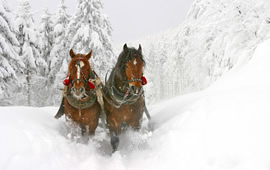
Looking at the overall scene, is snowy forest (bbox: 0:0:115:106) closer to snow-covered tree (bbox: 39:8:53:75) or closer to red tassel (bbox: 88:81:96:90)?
snow-covered tree (bbox: 39:8:53:75)

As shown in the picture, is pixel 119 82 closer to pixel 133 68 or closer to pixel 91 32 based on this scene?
pixel 133 68

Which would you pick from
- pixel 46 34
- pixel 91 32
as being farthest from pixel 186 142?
pixel 46 34

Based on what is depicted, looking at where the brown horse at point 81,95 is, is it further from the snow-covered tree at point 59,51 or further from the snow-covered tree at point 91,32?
the snow-covered tree at point 59,51

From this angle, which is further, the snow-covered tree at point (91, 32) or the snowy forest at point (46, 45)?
the snow-covered tree at point (91, 32)

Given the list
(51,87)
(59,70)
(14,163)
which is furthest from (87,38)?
(14,163)

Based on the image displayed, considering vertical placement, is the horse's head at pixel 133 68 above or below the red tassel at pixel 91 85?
above

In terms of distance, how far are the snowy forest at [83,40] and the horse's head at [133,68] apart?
418 centimetres

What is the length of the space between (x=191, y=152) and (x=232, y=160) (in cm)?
57

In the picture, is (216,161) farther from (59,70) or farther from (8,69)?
(59,70)

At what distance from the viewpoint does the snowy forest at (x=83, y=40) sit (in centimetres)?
916

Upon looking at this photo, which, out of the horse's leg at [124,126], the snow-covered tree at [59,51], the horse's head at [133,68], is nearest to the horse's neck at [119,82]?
the horse's head at [133,68]

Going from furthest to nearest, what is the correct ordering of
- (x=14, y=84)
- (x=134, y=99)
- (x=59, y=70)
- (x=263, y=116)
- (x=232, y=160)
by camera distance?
(x=59, y=70)
(x=14, y=84)
(x=134, y=99)
(x=263, y=116)
(x=232, y=160)

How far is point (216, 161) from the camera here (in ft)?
8.29

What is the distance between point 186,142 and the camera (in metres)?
3.05
